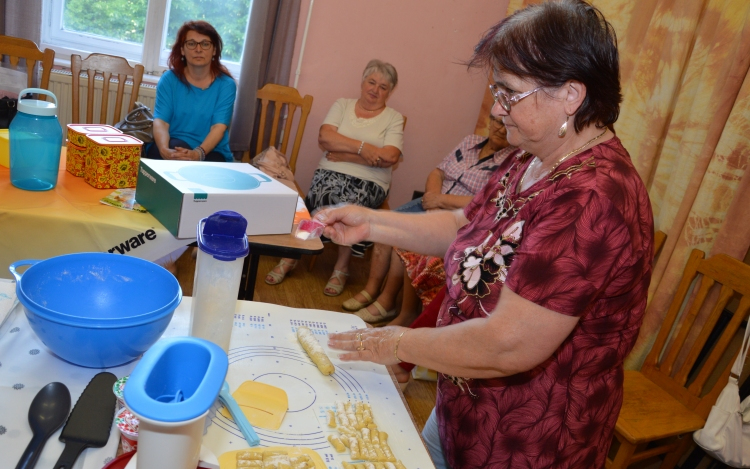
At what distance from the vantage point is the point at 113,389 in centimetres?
85

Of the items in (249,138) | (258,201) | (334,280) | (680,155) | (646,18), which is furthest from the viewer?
(249,138)

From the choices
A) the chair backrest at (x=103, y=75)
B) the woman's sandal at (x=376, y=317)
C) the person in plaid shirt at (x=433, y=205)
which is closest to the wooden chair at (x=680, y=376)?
the person in plaid shirt at (x=433, y=205)

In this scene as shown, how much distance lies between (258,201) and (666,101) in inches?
68.2

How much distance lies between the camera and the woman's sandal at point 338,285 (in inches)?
132

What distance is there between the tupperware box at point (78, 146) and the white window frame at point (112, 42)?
207cm

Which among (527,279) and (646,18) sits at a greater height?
(646,18)

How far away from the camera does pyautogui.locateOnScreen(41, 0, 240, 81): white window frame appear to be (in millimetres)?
3654

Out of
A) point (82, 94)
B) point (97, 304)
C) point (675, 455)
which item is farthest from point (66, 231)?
point (82, 94)

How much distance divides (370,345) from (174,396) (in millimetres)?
502

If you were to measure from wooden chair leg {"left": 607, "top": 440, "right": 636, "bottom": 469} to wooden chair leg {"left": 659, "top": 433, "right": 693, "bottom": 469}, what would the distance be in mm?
283

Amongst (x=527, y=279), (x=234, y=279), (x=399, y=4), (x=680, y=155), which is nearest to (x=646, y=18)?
(x=680, y=155)

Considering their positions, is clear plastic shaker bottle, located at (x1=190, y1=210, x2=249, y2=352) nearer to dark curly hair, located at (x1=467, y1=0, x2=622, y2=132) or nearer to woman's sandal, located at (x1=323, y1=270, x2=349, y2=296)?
dark curly hair, located at (x1=467, y1=0, x2=622, y2=132)

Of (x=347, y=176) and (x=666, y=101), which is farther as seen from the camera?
(x=347, y=176)

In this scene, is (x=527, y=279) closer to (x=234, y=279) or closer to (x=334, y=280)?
(x=234, y=279)
